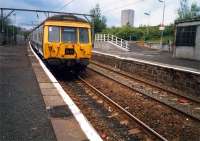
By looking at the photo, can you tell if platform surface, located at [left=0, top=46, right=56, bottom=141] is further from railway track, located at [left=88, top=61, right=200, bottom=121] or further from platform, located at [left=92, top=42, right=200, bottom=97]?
platform, located at [left=92, top=42, right=200, bottom=97]

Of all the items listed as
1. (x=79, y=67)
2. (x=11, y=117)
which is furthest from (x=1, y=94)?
(x=79, y=67)

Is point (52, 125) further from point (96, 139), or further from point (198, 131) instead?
point (198, 131)

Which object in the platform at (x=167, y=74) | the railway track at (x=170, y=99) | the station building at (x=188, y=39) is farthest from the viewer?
the station building at (x=188, y=39)

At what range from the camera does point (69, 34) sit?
16406mm

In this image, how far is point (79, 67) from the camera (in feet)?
57.8

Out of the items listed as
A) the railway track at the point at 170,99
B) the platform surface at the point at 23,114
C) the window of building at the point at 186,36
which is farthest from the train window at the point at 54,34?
the window of building at the point at 186,36

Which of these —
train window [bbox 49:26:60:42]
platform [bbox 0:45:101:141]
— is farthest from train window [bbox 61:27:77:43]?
platform [bbox 0:45:101:141]

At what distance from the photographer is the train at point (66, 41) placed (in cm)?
1603

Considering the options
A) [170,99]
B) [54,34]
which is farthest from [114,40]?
[170,99]

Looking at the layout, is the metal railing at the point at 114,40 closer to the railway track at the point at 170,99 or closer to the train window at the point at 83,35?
the train window at the point at 83,35

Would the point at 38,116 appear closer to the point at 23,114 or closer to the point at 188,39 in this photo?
the point at 23,114

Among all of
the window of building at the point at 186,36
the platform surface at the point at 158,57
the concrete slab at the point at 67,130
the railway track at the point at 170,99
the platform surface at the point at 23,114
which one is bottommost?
the railway track at the point at 170,99

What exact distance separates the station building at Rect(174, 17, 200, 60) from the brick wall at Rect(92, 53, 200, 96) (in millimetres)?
7410

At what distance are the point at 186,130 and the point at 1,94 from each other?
481 centimetres
